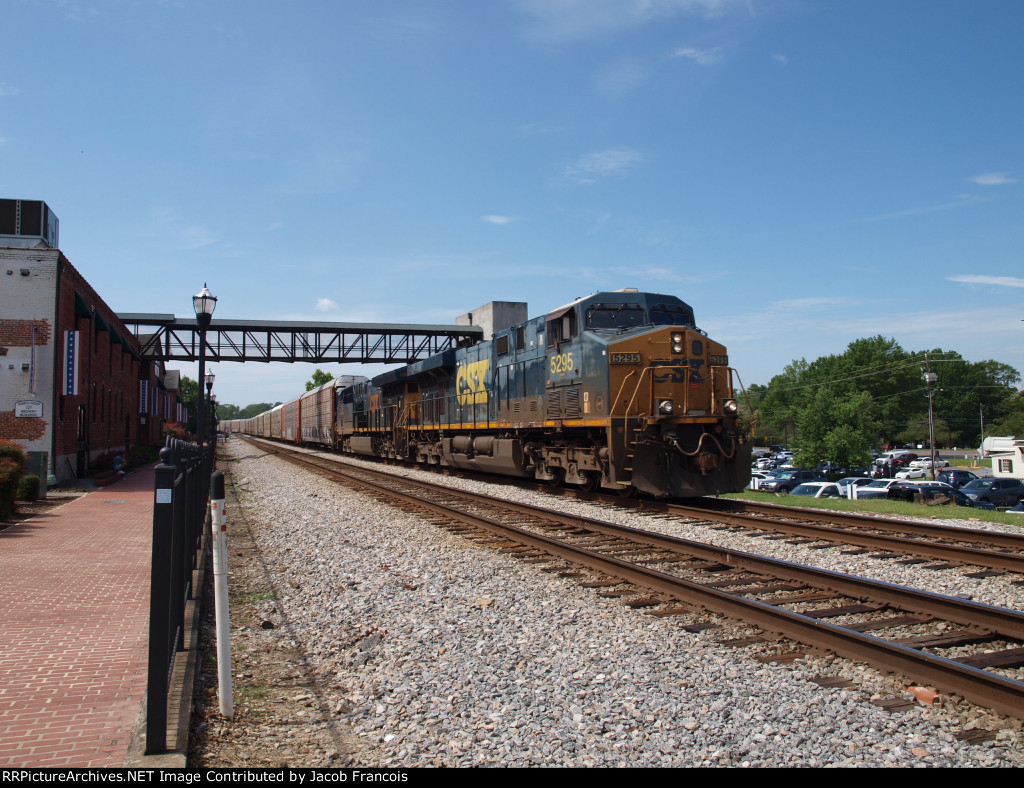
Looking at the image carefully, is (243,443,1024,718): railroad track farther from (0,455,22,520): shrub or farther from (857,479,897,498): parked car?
(857,479,897,498): parked car

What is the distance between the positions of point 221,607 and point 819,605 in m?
4.96

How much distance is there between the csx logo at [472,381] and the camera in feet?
61.7

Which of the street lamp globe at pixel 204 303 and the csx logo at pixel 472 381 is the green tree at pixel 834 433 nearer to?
the csx logo at pixel 472 381

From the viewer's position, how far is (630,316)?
13.7m

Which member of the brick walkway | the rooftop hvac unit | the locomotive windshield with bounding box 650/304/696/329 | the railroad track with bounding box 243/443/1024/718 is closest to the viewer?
the brick walkway

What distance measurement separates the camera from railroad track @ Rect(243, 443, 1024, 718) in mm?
4348

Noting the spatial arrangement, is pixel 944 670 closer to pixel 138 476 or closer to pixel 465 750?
pixel 465 750

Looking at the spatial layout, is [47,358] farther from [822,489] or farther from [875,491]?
[875,491]

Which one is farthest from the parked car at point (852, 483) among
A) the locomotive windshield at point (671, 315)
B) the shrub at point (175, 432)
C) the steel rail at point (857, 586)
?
the shrub at point (175, 432)

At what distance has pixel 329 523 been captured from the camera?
1202 cm

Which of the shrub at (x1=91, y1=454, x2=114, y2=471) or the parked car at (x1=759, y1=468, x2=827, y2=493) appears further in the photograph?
the parked car at (x1=759, y1=468, x2=827, y2=493)

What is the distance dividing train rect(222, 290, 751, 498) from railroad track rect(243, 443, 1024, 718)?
9.57ft

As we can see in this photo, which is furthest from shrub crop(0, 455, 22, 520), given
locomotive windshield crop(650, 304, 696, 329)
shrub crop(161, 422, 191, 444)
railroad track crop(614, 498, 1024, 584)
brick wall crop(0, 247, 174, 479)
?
shrub crop(161, 422, 191, 444)

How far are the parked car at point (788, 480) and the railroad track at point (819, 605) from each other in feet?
89.9
